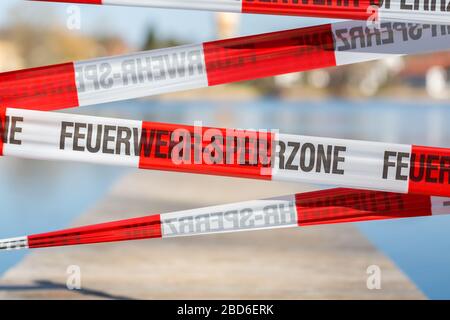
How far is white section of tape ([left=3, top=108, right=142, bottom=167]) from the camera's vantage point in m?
4.38

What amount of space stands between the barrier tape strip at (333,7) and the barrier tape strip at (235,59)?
0.83ft

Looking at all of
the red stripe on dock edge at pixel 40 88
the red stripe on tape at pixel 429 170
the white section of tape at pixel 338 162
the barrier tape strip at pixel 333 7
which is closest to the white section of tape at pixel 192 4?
the barrier tape strip at pixel 333 7

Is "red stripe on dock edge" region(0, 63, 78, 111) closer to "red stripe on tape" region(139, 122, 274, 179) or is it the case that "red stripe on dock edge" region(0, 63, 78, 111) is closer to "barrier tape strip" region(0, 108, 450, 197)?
"barrier tape strip" region(0, 108, 450, 197)

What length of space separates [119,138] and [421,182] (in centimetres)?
173

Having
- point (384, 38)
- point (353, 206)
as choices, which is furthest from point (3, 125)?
point (384, 38)

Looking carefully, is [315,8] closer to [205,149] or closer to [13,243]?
[205,149]

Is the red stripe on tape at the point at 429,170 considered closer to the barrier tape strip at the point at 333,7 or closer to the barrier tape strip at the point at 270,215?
the barrier tape strip at the point at 270,215

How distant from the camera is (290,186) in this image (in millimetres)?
11797

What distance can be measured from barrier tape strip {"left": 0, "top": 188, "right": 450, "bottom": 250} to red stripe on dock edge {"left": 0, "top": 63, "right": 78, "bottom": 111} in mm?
774

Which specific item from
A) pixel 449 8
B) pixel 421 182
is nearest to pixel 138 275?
pixel 421 182

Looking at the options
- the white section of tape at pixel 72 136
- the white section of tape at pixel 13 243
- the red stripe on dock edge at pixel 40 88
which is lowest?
the white section of tape at pixel 13 243

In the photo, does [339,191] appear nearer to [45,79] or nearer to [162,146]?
[162,146]

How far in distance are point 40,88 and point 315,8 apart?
5.31 feet

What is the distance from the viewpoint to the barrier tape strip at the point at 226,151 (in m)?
4.40
